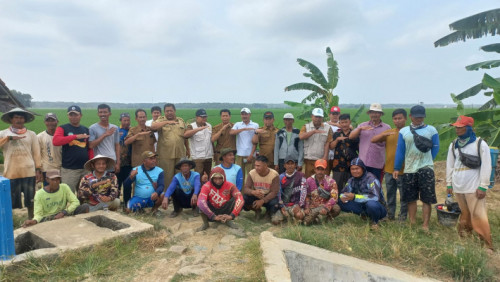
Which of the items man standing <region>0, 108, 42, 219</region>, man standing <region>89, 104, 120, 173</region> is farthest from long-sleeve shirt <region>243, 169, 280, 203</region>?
man standing <region>0, 108, 42, 219</region>

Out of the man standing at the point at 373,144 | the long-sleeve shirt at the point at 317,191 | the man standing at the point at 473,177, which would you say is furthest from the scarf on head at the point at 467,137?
the long-sleeve shirt at the point at 317,191

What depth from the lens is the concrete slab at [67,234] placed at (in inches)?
143

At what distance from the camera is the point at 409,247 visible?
374cm

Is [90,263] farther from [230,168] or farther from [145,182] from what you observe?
[230,168]

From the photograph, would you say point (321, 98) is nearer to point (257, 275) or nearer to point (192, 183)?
point (192, 183)

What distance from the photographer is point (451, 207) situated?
4.86m

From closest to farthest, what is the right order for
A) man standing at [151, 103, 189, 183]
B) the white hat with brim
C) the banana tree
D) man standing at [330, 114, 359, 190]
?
the white hat with brim < man standing at [330, 114, 359, 190] < man standing at [151, 103, 189, 183] < the banana tree

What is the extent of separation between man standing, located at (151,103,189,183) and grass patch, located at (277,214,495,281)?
252 cm

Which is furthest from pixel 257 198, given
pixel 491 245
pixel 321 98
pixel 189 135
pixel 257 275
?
pixel 321 98

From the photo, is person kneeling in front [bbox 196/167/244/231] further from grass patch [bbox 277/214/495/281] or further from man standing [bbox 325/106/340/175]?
man standing [bbox 325/106/340/175]

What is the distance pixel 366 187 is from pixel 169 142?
321cm

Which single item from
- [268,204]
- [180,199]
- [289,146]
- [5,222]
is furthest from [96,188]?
[289,146]

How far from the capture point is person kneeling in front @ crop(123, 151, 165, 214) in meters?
5.16

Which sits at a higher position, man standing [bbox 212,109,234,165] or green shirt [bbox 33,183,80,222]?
man standing [bbox 212,109,234,165]
